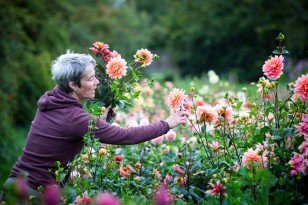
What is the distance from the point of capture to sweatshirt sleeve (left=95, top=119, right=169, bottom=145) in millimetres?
2600

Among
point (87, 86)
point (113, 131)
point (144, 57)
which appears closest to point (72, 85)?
point (87, 86)

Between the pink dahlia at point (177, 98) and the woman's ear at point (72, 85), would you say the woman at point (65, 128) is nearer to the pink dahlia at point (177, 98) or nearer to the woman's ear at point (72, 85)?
the woman's ear at point (72, 85)

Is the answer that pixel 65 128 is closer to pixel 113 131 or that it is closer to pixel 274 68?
pixel 113 131

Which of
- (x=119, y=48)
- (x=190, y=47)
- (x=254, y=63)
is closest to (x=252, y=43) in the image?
(x=254, y=63)

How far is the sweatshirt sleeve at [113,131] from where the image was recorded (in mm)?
2566

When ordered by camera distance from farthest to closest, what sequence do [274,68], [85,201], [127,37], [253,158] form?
1. [127,37]
2. [274,68]
3. [253,158]
4. [85,201]

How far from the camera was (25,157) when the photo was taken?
272cm

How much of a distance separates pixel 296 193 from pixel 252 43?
24639 mm

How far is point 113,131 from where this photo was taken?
2604 mm

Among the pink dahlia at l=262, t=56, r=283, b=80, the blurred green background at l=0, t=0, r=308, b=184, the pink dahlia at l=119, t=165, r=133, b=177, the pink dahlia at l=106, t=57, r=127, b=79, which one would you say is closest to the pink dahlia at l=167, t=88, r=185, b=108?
the pink dahlia at l=106, t=57, r=127, b=79

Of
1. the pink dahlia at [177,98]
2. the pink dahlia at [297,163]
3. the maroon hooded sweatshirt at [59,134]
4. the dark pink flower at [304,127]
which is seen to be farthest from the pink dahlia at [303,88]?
the maroon hooded sweatshirt at [59,134]

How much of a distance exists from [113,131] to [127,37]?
74.7ft

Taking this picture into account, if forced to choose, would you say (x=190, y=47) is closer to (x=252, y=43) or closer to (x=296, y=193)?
(x=252, y=43)

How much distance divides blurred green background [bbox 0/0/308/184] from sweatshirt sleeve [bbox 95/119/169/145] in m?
3.73
